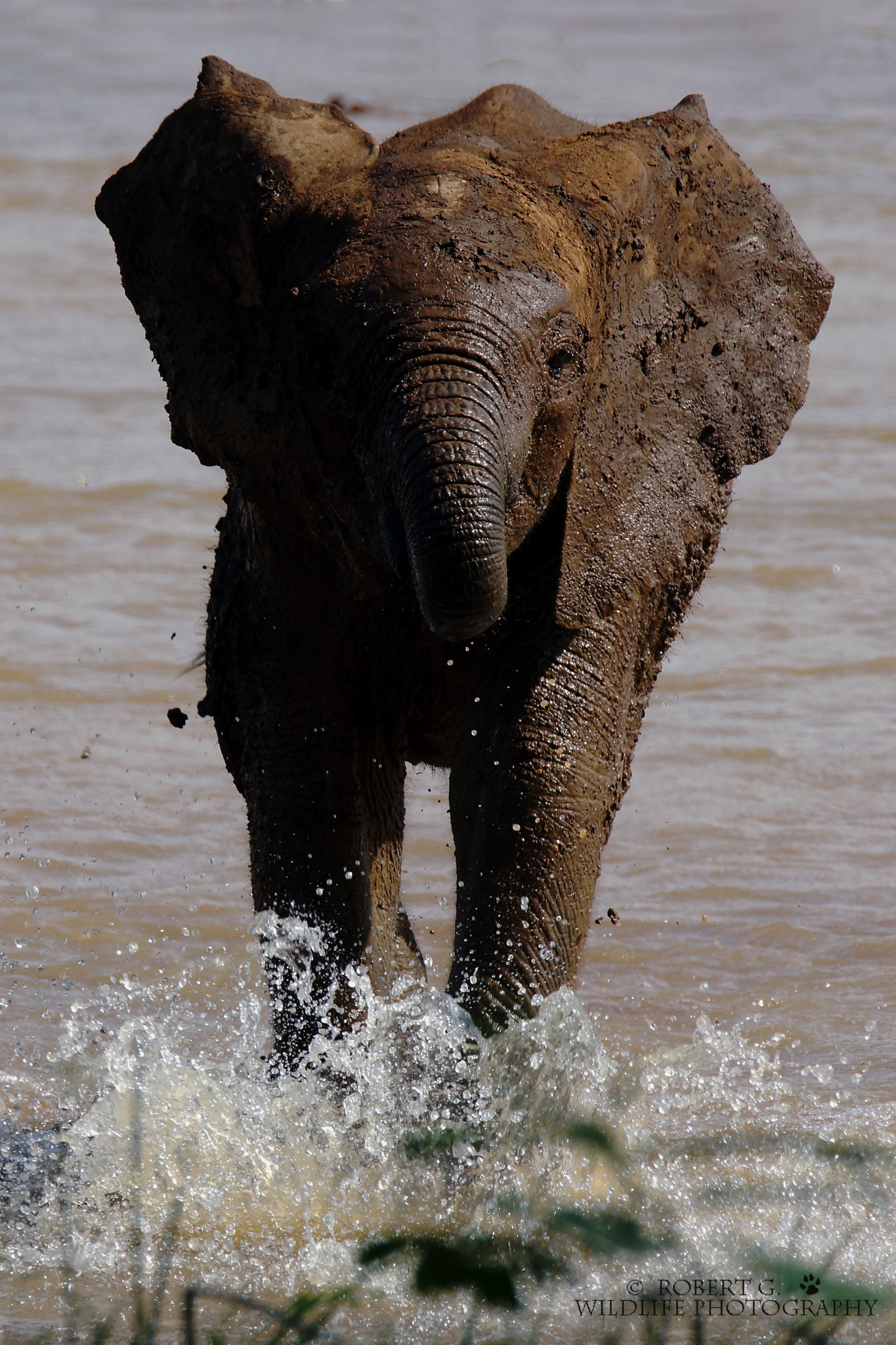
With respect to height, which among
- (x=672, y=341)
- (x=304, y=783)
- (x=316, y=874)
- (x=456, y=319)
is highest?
(x=456, y=319)

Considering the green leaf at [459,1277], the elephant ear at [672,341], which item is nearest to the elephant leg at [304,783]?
the elephant ear at [672,341]

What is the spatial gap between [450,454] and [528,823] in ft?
2.79

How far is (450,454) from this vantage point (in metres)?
3.19

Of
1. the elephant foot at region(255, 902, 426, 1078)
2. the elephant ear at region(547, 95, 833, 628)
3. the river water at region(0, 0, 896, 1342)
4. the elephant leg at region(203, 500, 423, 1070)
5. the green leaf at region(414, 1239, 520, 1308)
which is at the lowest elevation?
the river water at region(0, 0, 896, 1342)

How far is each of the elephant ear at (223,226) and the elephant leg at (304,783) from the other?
0.33m

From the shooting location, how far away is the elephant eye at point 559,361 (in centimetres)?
351

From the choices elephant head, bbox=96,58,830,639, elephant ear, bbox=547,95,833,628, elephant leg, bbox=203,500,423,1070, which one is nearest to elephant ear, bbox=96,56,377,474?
elephant head, bbox=96,58,830,639

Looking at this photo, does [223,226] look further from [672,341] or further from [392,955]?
[392,955]

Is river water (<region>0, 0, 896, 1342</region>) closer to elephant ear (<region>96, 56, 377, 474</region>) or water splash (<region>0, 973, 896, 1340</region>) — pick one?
water splash (<region>0, 973, 896, 1340</region>)

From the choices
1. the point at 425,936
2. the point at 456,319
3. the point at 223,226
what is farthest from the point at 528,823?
the point at 425,936

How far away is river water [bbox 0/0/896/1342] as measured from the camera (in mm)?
3998

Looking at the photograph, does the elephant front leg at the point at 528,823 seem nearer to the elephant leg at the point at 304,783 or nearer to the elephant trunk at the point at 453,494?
the elephant leg at the point at 304,783

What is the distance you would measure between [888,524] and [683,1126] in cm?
590

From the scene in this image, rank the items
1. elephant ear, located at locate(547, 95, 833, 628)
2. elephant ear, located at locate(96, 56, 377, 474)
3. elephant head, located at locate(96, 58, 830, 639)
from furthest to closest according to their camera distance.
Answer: elephant ear, located at locate(547, 95, 833, 628), elephant ear, located at locate(96, 56, 377, 474), elephant head, located at locate(96, 58, 830, 639)
